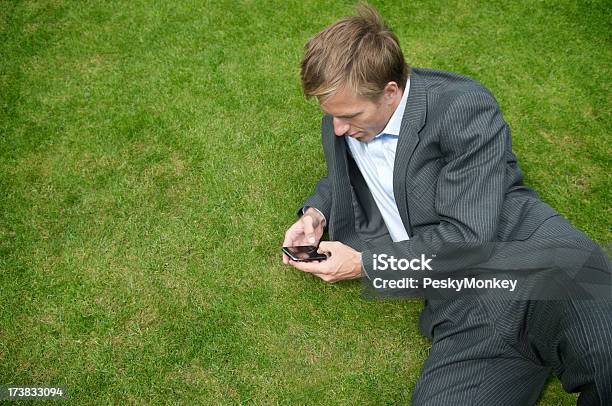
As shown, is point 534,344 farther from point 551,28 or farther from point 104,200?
point 551,28

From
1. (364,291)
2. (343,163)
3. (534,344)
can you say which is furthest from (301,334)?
(534,344)

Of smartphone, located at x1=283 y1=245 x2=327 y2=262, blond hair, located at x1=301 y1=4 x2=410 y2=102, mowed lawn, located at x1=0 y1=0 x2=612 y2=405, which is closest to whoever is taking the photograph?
blond hair, located at x1=301 y1=4 x2=410 y2=102

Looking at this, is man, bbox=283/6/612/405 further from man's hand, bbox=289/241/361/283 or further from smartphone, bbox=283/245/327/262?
smartphone, bbox=283/245/327/262

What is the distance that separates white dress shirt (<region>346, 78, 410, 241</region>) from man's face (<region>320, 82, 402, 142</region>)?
0.05 meters

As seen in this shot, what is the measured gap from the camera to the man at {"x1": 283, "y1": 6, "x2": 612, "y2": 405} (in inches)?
102

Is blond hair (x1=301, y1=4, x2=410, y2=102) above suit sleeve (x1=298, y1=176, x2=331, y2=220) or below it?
above

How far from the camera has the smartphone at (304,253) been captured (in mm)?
3176

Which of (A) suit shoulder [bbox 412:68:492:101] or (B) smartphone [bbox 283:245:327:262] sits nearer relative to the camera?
(A) suit shoulder [bbox 412:68:492:101]

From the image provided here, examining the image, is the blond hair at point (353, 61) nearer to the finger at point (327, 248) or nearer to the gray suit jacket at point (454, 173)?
the gray suit jacket at point (454, 173)

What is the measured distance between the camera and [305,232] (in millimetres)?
3389

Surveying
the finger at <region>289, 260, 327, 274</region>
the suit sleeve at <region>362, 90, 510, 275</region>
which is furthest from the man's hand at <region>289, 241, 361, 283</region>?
the suit sleeve at <region>362, 90, 510, 275</region>

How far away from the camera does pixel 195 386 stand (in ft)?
10.5

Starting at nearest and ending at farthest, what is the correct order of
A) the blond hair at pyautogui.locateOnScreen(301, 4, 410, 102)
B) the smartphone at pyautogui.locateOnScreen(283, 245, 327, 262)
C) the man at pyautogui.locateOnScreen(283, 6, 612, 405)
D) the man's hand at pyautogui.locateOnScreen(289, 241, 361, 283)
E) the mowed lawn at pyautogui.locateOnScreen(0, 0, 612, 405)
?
the man at pyautogui.locateOnScreen(283, 6, 612, 405) < the blond hair at pyautogui.locateOnScreen(301, 4, 410, 102) < the man's hand at pyautogui.locateOnScreen(289, 241, 361, 283) < the smartphone at pyautogui.locateOnScreen(283, 245, 327, 262) < the mowed lawn at pyautogui.locateOnScreen(0, 0, 612, 405)

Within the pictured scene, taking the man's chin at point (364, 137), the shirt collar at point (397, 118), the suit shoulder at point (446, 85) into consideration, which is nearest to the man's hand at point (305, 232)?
the man's chin at point (364, 137)
